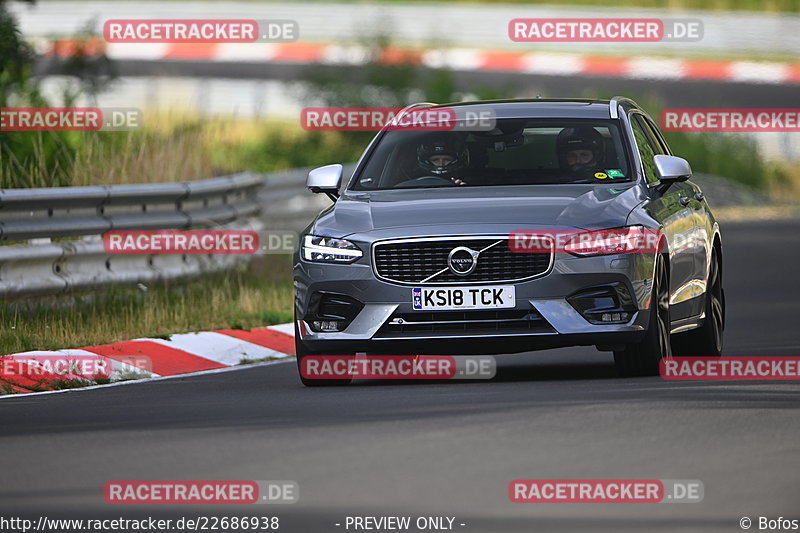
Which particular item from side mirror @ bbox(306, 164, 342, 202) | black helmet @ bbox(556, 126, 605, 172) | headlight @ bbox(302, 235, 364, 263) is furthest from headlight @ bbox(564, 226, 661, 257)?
side mirror @ bbox(306, 164, 342, 202)

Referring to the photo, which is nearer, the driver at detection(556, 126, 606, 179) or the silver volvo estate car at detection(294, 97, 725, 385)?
the silver volvo estate car at detection(294, 97, 725, 385)

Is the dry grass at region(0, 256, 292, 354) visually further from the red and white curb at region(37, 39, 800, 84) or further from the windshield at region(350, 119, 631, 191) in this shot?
the red and white curb at region(37, 39, 800, 84)

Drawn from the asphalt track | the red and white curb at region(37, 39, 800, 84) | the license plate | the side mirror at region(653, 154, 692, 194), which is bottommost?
Answer: the asphalt track

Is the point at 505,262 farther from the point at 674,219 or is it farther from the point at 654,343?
the point at 674,219

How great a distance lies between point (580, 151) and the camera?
1278 cm

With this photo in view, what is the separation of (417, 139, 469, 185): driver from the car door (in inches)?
43.6

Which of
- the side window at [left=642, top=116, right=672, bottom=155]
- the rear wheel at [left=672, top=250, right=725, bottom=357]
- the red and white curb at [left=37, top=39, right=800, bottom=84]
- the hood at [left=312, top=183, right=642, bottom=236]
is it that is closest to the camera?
the hood at [left=312, top=183, right=642, bottom=236]

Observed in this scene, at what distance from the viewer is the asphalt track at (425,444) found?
300 inches

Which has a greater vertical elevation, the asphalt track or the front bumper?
the front bumper

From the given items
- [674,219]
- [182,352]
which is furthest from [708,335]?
[182,352]

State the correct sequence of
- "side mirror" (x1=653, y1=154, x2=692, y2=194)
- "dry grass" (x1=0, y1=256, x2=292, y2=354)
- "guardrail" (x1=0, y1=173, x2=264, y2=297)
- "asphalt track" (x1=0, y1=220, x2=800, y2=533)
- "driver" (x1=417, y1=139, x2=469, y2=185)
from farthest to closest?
"guardrail" (x1=0, y1=173, x2=264, y2=297) < "dry grass" (x1=0, y1=256, x2=292, y2=354) < "driver" (x1=417, y1=139, x2=469, y2=185) < "side mirror" (x1=653, y1=154, x2=692, y2=194) < "asphalt track" (x1=0, y1=220, x2=800, y2=533)

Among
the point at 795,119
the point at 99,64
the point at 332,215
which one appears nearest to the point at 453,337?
the point at 332,215

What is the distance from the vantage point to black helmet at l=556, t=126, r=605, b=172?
12688 mm

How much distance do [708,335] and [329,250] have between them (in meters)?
2.82
